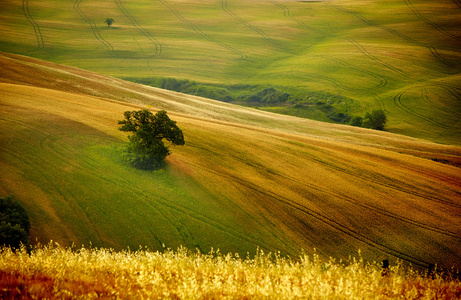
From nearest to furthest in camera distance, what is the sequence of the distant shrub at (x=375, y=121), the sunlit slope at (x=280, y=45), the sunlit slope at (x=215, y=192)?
1. the sunlit slope at (x=215, y=192)
2. the distant shrub at (x=375, y=121)
3. the sunlit slope at (x=280, y=45)

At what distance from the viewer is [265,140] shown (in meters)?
29.7

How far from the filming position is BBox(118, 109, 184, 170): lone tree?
64.1 feet

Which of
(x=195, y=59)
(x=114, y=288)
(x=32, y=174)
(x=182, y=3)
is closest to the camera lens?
(x=114, y=288)

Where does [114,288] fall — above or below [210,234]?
above

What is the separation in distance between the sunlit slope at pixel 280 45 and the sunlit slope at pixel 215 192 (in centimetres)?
4940

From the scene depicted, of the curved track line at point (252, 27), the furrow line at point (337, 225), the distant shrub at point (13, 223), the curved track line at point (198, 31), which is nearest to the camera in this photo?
the distant shrub at point (13, 223)

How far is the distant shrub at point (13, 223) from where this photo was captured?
1180 cm

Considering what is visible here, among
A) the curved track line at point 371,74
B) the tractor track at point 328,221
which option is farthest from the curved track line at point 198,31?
the tractor track at point 328,221

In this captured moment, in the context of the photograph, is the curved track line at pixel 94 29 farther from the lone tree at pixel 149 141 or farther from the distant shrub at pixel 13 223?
the distant shrub at pixel 13 223

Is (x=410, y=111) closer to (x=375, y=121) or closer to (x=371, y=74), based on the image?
(x=375, y=121)

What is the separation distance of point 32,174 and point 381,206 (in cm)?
2094

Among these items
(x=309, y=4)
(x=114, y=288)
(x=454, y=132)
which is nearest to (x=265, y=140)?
(x=114, y=288)

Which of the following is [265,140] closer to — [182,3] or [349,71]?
[349,71]

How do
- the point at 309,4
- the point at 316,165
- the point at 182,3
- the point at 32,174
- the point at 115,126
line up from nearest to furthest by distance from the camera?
the point at 32,174
the point at 115,126
the point at 316,165
the point at 182,3
the point at 309,4
